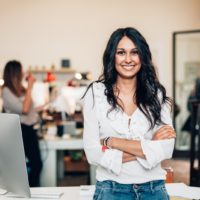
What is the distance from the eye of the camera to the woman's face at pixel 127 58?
1.84 m

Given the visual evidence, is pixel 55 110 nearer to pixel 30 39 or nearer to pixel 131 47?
pixel 30 39

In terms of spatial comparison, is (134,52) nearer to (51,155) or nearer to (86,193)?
(86,193)

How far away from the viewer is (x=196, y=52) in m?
6.64

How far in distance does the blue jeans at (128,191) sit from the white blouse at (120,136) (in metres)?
0.02

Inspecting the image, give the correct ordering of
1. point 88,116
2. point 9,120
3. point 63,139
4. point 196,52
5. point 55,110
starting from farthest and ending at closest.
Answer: point 196,52 → point 55,110 → point 63,139 → point 88,116 → point 9,120

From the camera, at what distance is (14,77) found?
4.02 metres

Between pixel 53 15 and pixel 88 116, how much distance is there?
5.35 meters

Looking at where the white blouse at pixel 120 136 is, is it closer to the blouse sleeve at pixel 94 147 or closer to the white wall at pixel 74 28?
the blouse sleeve at pixel 94 147

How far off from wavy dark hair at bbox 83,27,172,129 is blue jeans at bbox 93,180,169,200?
27 centimetres

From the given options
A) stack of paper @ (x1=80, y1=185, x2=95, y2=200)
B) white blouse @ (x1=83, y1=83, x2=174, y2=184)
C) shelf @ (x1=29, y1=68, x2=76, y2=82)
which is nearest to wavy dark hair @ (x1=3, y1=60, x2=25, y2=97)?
stack of paper @ (x1=80, y1=185, x2=95, y2=200)

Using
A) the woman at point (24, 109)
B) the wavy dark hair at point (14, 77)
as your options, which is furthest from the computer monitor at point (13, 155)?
the wavy dark hair at point (14, 77)

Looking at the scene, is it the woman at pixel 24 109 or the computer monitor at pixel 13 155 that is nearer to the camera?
the computer monitor at pixel 13 155

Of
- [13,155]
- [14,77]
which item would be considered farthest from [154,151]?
[14,77]

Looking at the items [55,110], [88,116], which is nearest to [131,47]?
[88,116]
